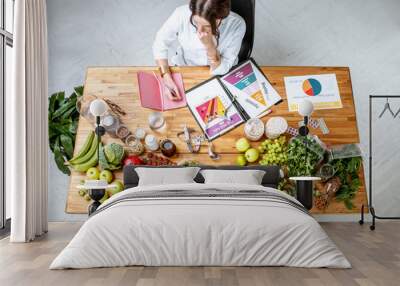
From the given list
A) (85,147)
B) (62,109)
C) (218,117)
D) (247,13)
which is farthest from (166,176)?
(247,13)

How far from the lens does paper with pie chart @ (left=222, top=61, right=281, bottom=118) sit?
24.2 ft

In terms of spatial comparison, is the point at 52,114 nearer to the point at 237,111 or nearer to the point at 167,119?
the point at 167,119

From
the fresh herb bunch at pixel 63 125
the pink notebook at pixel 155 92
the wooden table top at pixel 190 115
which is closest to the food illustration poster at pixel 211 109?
the wooden table top at pixel 190 115

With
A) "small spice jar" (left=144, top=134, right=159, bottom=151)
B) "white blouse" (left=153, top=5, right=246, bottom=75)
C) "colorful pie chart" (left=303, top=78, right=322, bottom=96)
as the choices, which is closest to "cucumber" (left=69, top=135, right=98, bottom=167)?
"small spice jar" (left=144, top=134, right=159, bottom=151)

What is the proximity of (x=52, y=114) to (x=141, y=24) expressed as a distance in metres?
1.71

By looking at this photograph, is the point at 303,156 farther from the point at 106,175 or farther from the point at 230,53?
the point at 106,175

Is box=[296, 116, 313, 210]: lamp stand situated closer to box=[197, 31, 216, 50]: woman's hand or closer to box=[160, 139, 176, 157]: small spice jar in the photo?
box=[160, 139, 176, 157]: small spice jar

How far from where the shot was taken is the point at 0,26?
6.54 meters

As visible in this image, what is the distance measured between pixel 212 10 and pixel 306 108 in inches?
67.6

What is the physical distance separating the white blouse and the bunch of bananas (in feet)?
4.53

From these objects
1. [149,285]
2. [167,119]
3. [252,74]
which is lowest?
[149,285]

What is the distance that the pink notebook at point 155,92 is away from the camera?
741cm

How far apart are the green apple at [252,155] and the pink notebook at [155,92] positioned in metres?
1.06

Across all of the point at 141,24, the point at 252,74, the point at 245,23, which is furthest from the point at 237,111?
the point at 141,24
